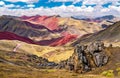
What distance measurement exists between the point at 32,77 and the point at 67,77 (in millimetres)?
21554

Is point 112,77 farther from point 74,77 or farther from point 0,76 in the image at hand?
point 0,76

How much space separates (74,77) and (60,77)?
8.92 metres

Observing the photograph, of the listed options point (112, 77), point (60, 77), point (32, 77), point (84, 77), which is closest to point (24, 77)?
point (32, 77)

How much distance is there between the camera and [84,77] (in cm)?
18838

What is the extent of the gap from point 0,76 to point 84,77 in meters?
50.0

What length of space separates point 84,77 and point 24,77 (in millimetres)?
36032

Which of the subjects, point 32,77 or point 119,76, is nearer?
point 32,77

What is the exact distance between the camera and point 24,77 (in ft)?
599

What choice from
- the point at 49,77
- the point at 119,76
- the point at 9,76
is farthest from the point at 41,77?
the point at 119,76

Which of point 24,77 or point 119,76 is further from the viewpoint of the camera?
point 119,76

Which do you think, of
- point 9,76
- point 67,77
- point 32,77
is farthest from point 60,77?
point 9,76

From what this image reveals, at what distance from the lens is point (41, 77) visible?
18775 centimetres

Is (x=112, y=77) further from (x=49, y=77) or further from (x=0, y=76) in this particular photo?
(x=0, y=76)

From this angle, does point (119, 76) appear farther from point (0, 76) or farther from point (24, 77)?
point (0, 76)
